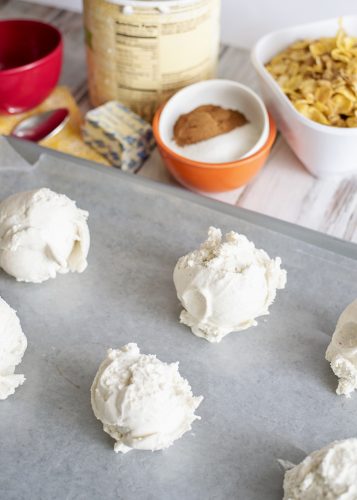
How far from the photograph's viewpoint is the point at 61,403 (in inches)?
34.6

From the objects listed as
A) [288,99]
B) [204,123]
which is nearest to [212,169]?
[204,123]

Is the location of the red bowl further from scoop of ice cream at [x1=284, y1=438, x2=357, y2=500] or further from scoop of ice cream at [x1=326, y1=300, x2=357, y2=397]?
scoop of ice cream at [x1=284, y1=438, x2=357, y2=500]

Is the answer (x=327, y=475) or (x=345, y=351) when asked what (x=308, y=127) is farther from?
(x=327, y=475)

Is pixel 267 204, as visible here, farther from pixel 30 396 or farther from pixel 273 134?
pixel 30 396

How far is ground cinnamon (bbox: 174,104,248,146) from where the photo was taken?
114 cm

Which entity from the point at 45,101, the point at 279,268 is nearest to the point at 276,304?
the point at 279,268

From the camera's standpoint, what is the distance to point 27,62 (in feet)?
4.49

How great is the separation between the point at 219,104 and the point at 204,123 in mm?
118

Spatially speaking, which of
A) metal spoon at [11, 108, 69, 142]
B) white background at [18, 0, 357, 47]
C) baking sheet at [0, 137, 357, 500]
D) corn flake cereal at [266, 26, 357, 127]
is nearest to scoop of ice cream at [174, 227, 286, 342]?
baking sheet at [0, 137, 357, 500]

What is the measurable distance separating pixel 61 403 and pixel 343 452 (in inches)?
14.1

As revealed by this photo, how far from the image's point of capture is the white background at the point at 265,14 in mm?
1405

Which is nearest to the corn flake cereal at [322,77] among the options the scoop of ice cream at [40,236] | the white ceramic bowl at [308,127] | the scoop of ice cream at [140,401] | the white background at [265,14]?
the white ceramic bowl at [308,127]

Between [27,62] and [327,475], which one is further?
[27,62]

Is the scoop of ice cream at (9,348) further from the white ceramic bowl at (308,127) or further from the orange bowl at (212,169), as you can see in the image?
the white ceramic bowl at (308,127)
